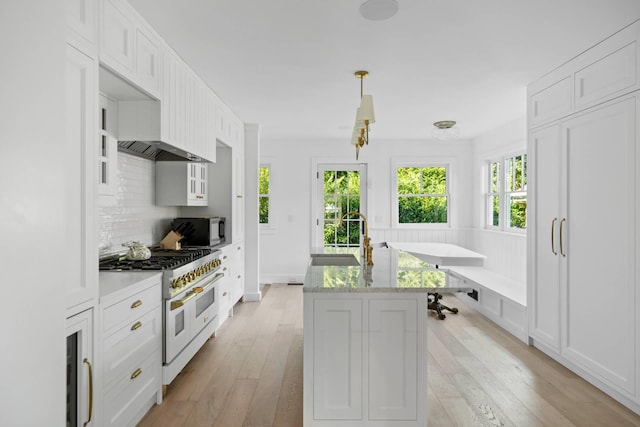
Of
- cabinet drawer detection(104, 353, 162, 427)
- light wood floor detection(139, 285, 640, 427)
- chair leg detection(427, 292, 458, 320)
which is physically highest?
cabinet drawer detection(104, 353, 162, 427)

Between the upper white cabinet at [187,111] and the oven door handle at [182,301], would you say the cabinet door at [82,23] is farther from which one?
the oven door handle at [182,301]

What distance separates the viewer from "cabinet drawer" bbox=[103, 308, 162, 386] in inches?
75.5

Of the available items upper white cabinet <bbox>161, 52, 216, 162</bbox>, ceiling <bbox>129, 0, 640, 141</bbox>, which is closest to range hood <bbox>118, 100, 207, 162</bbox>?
upper white cabinet <bbox>161, 52, 216, 162</bbox>

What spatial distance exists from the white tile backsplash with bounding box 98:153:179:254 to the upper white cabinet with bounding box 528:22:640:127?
361cm

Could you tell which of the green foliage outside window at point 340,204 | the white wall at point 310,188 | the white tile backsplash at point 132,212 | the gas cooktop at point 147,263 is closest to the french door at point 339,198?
the green foliage outside window at point 340,204

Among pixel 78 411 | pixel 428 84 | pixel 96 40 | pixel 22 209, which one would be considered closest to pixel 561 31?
pixel 428 84

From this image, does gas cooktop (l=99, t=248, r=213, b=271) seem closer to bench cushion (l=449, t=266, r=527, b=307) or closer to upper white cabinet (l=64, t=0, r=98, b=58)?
upper white cabinet (l=64, t=0, r=98, b=58)

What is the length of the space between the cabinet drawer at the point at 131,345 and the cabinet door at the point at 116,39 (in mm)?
1447

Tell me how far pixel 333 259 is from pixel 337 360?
4.34 feet

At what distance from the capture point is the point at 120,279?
2264 millimetres

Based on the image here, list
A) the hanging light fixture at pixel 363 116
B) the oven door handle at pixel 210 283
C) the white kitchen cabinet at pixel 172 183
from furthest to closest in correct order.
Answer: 1. the white kitchen cabinet at pixel 172 183
2. the oven door handle at pixel 210 283
3. the hanging light fixture at pixel 363 116

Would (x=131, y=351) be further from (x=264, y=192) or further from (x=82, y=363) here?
(x=264, y=192)

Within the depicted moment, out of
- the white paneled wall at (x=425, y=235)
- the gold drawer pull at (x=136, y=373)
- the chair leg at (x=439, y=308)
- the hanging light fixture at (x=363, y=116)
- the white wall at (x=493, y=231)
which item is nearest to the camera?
the gold drawer pull at (x=136, y=373)

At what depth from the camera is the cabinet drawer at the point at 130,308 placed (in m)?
1.92
